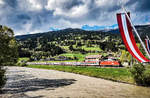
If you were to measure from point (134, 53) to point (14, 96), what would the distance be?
14.8 meters

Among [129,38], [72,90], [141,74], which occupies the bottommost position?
[72,90]

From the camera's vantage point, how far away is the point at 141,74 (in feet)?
77.5

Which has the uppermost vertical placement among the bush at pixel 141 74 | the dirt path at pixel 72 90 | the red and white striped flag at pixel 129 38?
the red and white striped flag at pixel 129 38

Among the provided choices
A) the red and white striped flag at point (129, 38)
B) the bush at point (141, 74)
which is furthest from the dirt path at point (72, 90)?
the red and white striped flag at point (129, 38)

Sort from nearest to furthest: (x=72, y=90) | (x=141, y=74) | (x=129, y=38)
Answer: (x=129, y=38)
(x=72, y=90)
(x=141, y=74)

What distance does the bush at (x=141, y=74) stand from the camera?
23.3 meters

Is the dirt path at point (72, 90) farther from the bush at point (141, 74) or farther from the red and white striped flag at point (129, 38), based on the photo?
the red and white striped flag at point (129, 38)

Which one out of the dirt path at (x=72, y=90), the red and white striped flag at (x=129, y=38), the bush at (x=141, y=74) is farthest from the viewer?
the bush at (x=141, y=74)

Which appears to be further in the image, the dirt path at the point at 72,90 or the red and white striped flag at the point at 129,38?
the dirt path at the point at 72,90

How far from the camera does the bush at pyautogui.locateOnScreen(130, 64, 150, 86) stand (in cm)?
2330

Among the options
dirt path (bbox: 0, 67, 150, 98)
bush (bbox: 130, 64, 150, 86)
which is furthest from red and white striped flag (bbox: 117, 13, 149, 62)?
bush (bbox: 130, 64, 150, 86)

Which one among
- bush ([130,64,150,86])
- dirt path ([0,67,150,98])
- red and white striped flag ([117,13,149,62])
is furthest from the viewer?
bush ([130,64,150,86])

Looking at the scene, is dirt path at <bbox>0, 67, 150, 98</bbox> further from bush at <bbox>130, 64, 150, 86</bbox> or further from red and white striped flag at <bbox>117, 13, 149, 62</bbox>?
red and white striped flag at <bbox>117, 13, 149, 62</bbox>

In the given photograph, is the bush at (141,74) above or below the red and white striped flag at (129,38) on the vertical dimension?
below
